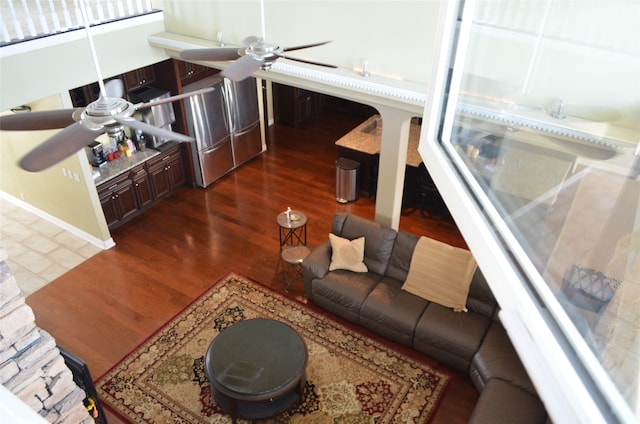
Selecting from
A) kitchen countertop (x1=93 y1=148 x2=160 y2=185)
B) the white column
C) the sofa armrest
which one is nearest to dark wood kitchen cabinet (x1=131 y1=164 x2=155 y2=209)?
kitchen countertop (x1=93 y1=148 x2=160 y2=185)

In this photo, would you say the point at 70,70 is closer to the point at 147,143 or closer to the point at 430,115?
the point at 147,143

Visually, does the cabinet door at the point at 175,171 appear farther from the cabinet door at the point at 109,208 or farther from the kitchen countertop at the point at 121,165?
the cabinet door at the point at 109,208

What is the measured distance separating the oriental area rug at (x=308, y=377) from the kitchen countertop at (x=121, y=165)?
247 centimetres

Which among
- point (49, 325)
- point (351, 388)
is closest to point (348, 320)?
point (351, 388)

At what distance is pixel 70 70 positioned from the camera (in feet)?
19.6

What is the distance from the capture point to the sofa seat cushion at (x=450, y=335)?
5.10 meters

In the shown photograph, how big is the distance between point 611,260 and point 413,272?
435 centimetres

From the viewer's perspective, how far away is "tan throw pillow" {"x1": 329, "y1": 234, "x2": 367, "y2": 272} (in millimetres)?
5984

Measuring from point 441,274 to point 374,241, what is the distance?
904 millimetres

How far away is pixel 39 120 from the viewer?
2840 mm

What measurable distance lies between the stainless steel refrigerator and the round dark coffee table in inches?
154

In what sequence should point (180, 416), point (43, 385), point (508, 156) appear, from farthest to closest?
point (180, 416) → point (43, 385) → point (508, 156)

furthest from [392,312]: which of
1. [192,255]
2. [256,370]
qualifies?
[192,255]

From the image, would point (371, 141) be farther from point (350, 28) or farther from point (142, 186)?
point (142, 186)
